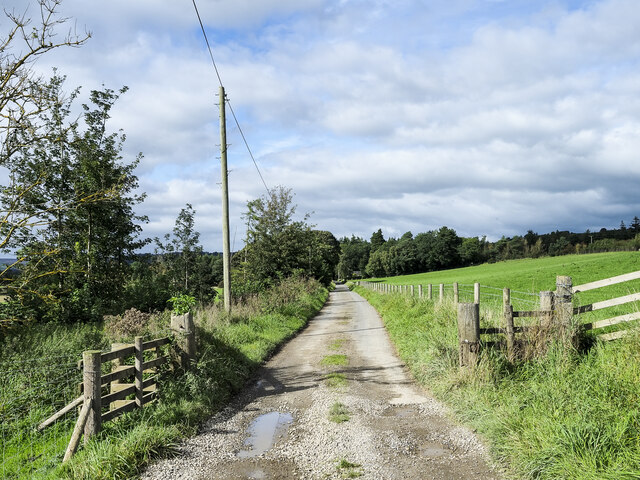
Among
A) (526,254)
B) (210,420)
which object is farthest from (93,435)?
(526,254)

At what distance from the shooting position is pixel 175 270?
27.7 m

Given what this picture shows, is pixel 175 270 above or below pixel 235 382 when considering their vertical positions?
above

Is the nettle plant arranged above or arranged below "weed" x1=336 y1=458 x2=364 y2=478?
above

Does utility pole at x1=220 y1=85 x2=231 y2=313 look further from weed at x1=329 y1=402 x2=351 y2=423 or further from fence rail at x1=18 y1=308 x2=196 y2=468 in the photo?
weed at x1=329 y1=402 x2=351 y2=423

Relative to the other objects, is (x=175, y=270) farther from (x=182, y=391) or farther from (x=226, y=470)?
(x=226, y=470)

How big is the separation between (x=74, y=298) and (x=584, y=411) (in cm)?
1915

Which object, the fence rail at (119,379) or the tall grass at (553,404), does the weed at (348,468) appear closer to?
the tall grass at (553,404)

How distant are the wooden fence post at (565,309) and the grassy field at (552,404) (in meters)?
0.30

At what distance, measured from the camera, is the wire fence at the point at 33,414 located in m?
5.41

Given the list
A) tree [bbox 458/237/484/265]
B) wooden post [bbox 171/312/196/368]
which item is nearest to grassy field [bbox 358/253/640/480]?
wooden post [bbox 171/312/196/368]

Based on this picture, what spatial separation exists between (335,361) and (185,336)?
13.6ft

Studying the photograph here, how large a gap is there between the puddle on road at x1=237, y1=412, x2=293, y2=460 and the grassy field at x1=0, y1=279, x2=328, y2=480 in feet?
2.94

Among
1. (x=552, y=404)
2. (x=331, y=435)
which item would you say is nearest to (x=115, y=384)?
(x=331, y=435)

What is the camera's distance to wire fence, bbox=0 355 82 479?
17.7 feet
